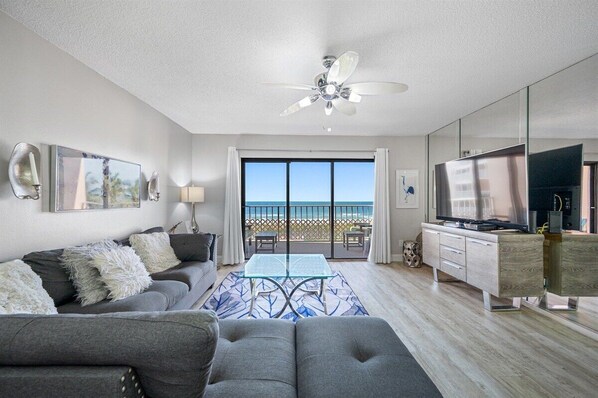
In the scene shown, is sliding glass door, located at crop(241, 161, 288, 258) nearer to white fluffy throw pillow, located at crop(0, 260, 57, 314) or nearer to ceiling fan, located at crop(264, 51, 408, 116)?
ceiling fan, located at crop(264, 51, 408, 116)

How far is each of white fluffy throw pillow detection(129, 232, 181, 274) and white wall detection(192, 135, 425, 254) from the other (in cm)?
191

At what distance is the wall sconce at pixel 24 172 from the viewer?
69.1 inches

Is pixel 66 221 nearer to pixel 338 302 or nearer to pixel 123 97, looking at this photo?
pixel 123 97

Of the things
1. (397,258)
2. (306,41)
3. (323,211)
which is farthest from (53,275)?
(323,211)

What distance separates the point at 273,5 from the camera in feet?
5.41

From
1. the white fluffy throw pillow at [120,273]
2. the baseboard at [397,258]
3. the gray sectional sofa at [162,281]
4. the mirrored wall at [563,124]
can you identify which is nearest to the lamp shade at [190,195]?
the gray sectional sofa at [162,281]

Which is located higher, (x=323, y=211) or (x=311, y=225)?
(x=323, y=211)

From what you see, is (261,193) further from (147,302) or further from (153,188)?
(147,302)

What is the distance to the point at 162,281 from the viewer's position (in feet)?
7.87

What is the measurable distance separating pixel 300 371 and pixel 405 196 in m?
4.38

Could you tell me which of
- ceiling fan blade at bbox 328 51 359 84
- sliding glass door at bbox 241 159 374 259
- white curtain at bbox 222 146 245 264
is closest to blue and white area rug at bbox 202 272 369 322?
white curtain at bbox 222 146 245 264

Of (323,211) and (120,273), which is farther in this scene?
(323,211)

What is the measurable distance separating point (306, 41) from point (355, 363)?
84.3 inches

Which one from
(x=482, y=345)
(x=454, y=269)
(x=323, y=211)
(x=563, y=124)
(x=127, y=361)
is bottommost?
(x=482, y=345)
